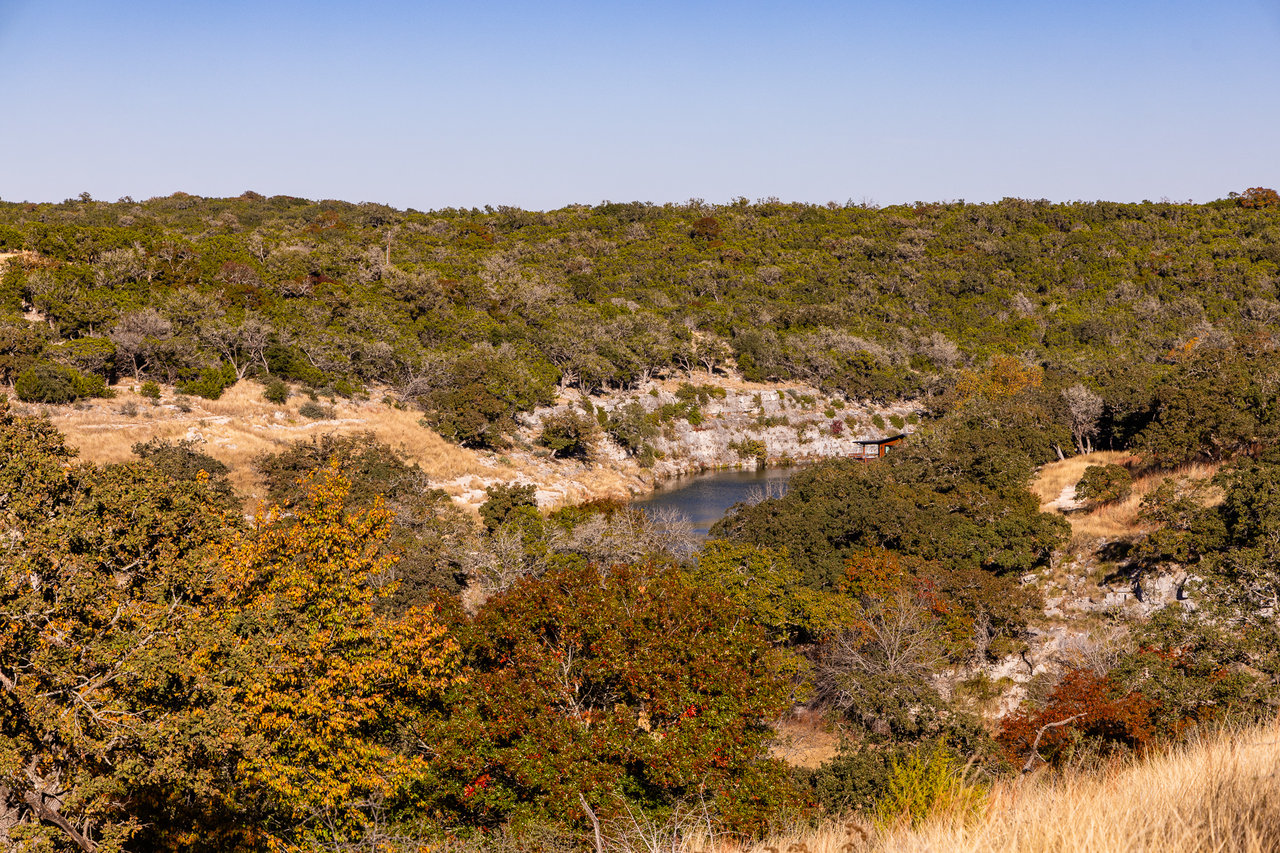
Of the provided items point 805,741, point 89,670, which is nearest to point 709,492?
point 805,741

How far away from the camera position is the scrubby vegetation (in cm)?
1282

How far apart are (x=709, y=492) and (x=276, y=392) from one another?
35733mm

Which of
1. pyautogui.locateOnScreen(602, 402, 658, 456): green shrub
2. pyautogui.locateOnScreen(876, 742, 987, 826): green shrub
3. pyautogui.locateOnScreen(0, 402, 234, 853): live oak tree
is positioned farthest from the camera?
pyautogui.locateOnScreen(602, 402, 658, 456): green shrub

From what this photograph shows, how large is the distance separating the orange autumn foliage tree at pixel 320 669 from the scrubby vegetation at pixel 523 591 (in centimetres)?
9

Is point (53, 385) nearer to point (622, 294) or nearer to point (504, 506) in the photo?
point (504, 506)

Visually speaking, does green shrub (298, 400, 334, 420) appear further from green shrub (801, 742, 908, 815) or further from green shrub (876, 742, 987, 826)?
green shrub (876, 742, 987, 826)

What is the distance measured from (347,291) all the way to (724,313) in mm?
46813

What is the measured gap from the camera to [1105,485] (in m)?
38.9

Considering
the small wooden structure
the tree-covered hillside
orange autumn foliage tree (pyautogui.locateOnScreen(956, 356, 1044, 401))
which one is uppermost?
the tree-covered hillside

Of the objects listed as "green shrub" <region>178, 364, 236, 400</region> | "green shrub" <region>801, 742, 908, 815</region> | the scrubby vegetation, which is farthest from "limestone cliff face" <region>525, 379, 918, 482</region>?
"green shrub" <region>801, 742, 908, 815</region>

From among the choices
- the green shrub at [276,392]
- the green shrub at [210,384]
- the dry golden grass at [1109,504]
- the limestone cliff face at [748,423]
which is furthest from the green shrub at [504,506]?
the dry golden grass at [1109,504]

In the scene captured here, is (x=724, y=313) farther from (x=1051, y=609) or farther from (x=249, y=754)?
(x=249, y=754)

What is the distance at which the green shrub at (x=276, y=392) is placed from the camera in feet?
186

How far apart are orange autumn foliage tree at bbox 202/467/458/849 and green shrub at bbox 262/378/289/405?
4266 centimetres
